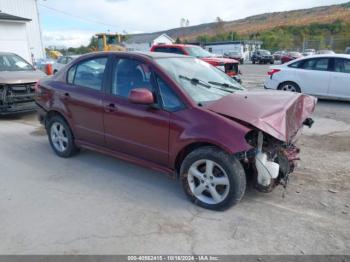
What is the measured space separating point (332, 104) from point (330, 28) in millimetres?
66637

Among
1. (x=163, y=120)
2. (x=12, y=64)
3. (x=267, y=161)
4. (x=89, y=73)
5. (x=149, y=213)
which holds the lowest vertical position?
(x=149, y=213)

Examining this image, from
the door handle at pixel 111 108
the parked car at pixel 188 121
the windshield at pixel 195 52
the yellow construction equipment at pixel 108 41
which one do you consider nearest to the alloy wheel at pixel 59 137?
the parked car at pixel 188 121

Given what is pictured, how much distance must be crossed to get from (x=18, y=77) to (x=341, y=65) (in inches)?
354

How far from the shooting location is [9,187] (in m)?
4.26

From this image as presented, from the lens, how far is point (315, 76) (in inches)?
372

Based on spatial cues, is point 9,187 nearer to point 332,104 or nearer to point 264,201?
point 264,201

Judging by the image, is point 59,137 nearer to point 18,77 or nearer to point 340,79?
point 18,77

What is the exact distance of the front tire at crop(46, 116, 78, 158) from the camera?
16.7ft

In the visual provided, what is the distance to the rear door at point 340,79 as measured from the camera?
907 cm

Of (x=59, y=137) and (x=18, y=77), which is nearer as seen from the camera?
(x=59, y=137)

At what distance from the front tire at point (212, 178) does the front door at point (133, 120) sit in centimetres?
40

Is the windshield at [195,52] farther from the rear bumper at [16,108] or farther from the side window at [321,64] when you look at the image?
the rear bumper at [16,108]

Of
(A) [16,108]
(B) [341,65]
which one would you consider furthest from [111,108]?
(B) [341,65]

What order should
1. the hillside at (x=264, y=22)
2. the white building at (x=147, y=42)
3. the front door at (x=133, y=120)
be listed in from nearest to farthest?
the front door at (x=133, y=120) < the white building at (x=147, y=42) < the hillside at (x=264, y=22)
